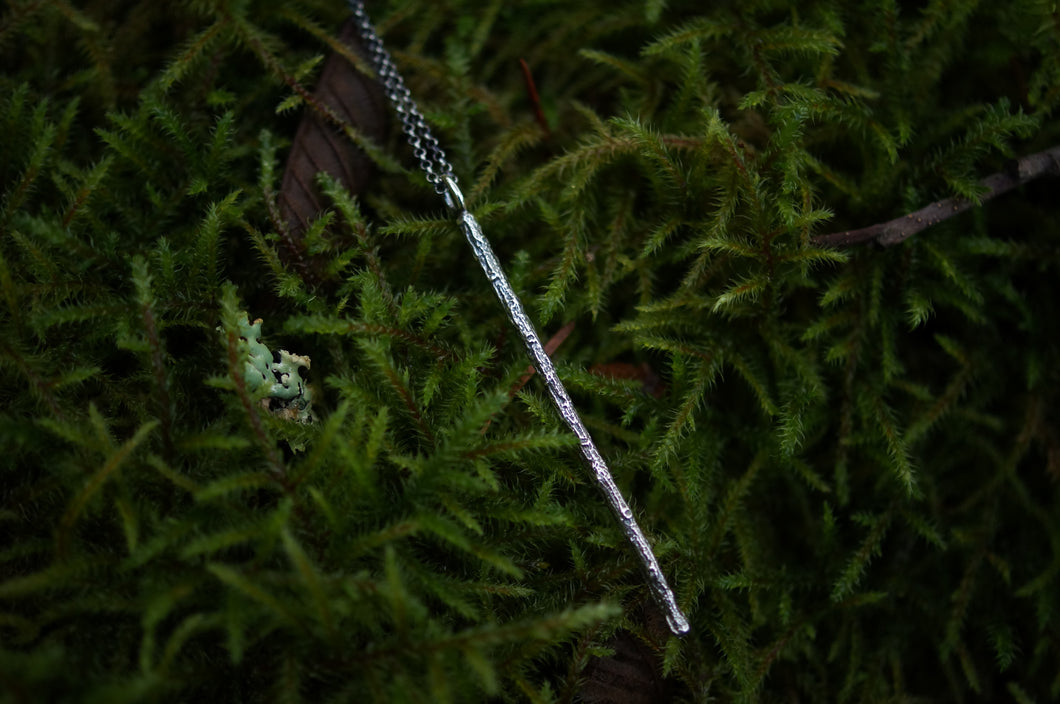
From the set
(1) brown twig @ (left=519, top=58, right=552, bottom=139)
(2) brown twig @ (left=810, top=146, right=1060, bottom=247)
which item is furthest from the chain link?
(2) brown twig @ (left=810, top=146, right=1060, bottom=247)

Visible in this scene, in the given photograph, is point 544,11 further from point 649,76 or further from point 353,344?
point 353,344

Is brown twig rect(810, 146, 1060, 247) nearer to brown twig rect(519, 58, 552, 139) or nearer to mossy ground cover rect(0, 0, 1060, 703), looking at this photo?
mossy ground cover rect(0, 0, 1060, 703)

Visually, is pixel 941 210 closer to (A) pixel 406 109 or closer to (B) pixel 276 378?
(A) pixel 406 109

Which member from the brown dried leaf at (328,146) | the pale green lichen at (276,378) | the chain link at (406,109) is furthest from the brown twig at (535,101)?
the pale green lichen at (276,378)

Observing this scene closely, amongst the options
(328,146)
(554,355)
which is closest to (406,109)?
(328,146)

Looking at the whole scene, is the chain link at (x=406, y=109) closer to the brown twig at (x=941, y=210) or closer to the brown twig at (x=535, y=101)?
the brown twig at (x=535, y=101)
